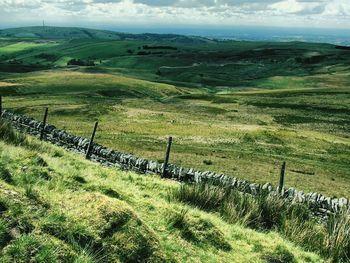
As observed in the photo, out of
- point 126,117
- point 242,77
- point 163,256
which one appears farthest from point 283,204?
point 242,77

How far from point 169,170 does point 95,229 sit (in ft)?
59.1

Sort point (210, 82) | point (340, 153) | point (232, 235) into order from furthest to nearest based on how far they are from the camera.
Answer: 1. point (210, 82)
2. point (340, 153)
3. point (232, 235)

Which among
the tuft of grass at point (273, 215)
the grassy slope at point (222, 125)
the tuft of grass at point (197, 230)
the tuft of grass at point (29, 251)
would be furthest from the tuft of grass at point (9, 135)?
the tuft of grass at point (29, 251)

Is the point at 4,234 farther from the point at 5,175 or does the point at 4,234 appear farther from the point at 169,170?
the point at 169,170

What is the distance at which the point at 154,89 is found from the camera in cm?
12394

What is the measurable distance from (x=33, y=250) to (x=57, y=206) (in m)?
2.48

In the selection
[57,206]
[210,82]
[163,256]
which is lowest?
[210,82]

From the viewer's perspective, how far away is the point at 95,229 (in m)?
10.8

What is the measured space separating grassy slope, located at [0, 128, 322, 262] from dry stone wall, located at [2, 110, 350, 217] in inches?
216

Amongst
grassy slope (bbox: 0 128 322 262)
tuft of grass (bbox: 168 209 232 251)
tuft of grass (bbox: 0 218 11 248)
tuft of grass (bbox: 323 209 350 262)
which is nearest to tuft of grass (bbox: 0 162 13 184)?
grassy slope (bbox: 0 128 322 262)

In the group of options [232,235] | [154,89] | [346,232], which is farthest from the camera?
[154,89]

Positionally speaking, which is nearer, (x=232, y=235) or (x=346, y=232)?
(x=232, y=235)

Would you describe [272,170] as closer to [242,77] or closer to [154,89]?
[154,89]

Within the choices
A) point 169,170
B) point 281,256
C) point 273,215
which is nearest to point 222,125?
point 169,170
